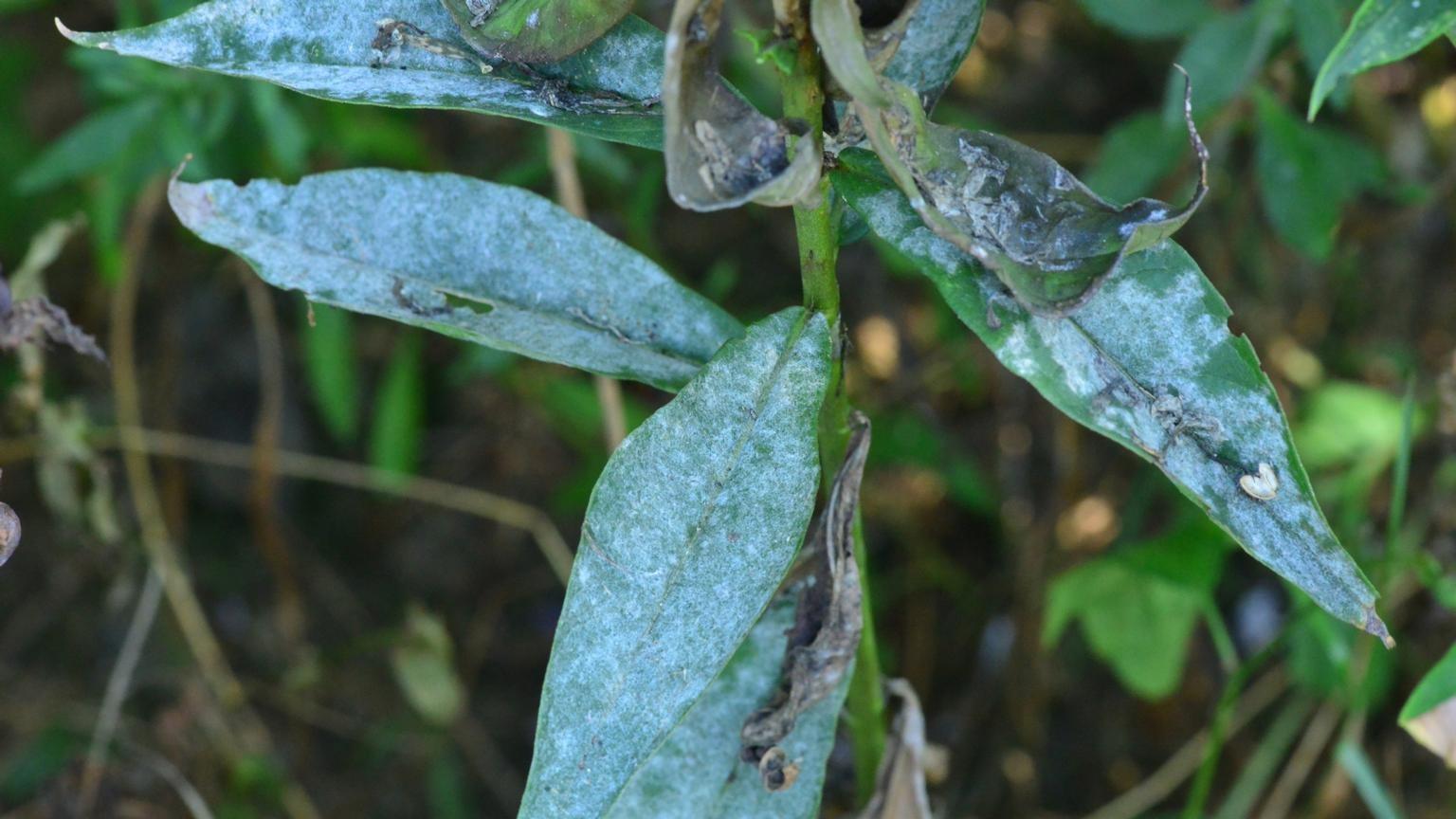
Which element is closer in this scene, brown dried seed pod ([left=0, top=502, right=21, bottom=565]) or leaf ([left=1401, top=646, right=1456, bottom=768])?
brown dried seed pod ([left=0, top=502, right=21, bottom=565])

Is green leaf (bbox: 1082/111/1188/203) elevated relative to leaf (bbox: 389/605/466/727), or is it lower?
elevated

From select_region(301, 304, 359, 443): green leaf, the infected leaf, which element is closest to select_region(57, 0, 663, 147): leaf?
the infected leaf

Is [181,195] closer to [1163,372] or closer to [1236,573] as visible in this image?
[1163,372]

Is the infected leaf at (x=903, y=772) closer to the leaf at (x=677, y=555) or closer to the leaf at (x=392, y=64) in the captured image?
the leaf at (x=677, y=555)

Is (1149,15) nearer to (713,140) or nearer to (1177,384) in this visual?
(1177,384)

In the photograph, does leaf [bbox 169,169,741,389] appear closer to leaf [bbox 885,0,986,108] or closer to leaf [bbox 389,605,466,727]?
leaf [bbox 885,0,986,108]
